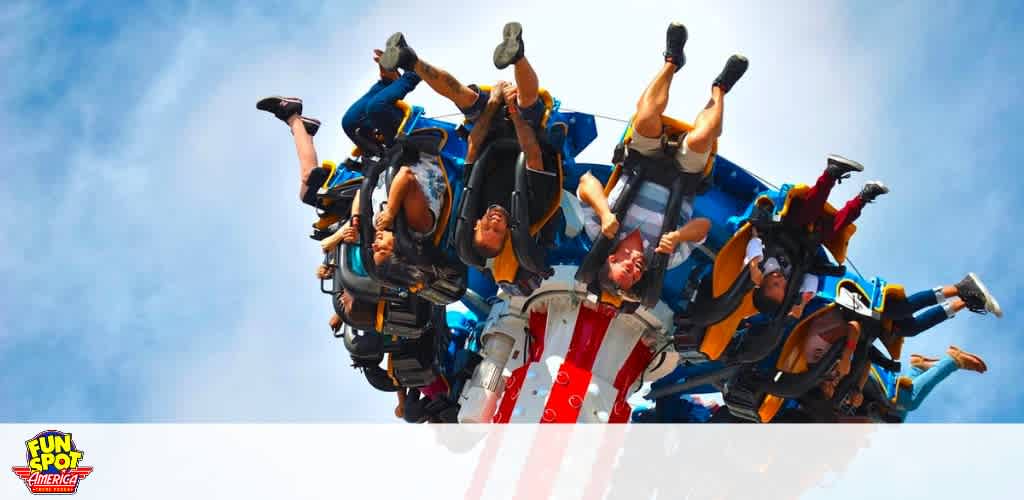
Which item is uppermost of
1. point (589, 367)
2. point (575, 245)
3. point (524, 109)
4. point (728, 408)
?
point (524, 109)

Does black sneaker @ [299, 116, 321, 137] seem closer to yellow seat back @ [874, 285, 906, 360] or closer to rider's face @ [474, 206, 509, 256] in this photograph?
rider's face @ [474, 206, 509, 256]

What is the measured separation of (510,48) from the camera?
14.0 m

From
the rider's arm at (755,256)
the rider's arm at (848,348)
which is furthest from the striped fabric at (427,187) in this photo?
the rider's arm at (848,348)

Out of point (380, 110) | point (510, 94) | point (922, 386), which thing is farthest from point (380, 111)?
point (922, 386)

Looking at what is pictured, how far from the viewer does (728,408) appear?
18.3 m

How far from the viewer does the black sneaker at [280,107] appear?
17094 mm

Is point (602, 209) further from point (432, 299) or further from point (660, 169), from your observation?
point (432, 299)

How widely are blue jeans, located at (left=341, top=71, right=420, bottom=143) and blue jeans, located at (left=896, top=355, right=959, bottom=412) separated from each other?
7377mm

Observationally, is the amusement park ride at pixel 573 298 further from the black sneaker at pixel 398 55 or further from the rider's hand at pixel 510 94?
the black sneaker at pixel 398 55

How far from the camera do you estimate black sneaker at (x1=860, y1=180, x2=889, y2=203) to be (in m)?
15.0

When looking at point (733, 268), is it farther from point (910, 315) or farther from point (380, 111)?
point (380, 111)

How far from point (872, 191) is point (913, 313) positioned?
6.26 ft

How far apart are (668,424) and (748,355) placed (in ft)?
7.58

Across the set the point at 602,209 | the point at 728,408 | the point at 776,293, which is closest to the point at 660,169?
the point at 602,209
